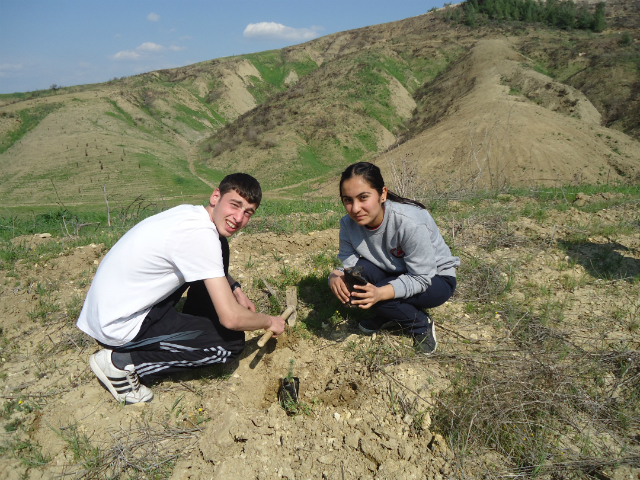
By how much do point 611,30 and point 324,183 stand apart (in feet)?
120

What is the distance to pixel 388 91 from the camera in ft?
90.4

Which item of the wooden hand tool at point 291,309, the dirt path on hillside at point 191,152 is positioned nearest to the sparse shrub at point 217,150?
the dirt path on hillside at point 191,152

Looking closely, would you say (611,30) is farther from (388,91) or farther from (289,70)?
(289,70)

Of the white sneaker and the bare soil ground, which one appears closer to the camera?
the bare soil ground

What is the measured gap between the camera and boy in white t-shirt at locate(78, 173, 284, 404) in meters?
1.92

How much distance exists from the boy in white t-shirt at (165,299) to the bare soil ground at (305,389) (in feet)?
0.95

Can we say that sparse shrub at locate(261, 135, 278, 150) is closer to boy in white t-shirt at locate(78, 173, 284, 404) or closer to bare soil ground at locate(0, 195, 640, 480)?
bare soil ground at locate(0, 195, 640, 480)

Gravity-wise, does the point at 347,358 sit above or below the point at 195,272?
below

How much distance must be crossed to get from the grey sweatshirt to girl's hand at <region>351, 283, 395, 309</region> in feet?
0.17

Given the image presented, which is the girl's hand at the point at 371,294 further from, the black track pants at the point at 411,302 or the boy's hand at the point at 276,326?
the boy's hand at the point at 276,326

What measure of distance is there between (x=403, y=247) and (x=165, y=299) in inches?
60.3

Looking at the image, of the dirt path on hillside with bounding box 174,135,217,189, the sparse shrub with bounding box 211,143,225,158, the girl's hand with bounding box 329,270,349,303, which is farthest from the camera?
the sparse shrub with bounding box 211,143,225,158

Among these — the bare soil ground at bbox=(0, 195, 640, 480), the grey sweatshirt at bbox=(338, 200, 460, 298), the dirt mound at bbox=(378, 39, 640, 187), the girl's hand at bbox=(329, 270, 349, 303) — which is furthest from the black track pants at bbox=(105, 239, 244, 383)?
the dirt mound at bbox=(378, 39, 640, 187)

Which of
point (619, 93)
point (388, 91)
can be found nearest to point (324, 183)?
point (388, 91)
